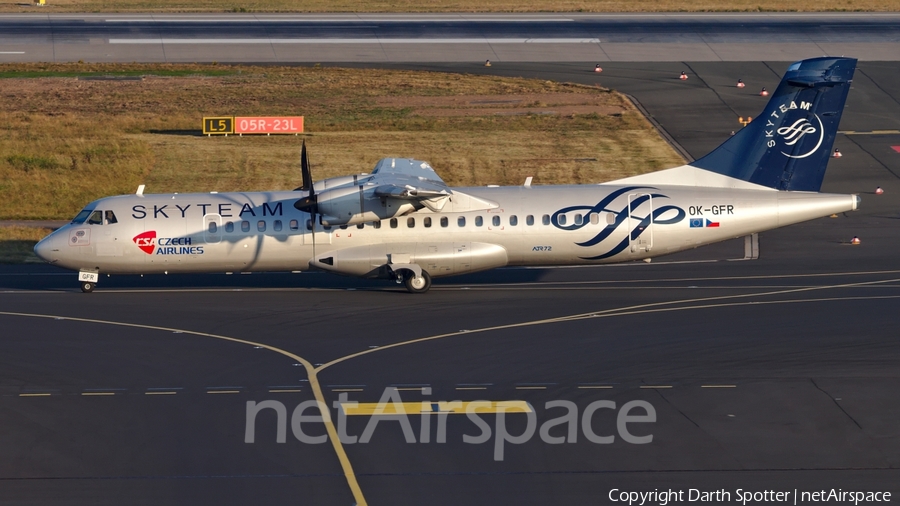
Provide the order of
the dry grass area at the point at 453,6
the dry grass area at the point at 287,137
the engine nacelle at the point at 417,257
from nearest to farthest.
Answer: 1. the engine nacelle at the point at 417,257
2. the dry grass area at the point at 287,137
3. the dry grass area at the point at 453,6

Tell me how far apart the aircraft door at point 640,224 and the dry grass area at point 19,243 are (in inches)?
826

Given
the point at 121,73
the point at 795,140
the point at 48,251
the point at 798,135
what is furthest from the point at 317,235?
the point at 121,73

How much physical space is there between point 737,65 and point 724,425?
147ft

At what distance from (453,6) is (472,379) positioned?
63534mm

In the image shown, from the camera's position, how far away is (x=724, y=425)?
67.5ft

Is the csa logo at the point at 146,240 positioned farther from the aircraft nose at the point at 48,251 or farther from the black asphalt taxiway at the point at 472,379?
the aircraft nose at the point at 48,251

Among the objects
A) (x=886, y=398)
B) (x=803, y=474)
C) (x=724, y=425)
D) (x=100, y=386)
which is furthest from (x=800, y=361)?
(x=100, y=386)

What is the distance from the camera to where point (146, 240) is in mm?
31594

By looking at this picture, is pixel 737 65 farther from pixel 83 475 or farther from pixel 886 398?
pixel 83 475

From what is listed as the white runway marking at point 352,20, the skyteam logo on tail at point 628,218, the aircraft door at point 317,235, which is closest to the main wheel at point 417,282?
the aircraft door at point 317,235

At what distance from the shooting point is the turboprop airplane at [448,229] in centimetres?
→ 3139

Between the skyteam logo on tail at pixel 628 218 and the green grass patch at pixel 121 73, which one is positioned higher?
the green grass patch at pixel 121 73

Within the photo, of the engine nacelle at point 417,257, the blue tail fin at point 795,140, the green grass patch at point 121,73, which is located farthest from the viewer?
the green grass patch at point 121,73

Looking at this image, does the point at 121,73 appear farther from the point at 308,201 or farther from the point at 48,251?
the point at 308,201
